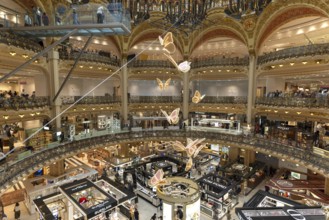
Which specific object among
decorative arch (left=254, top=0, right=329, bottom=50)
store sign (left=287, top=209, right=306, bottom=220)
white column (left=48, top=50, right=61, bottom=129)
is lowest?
store sign (left=287, top=209, right=306, bottom=220)

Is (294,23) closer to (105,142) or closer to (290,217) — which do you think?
(290,217)

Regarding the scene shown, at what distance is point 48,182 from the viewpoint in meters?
16.0

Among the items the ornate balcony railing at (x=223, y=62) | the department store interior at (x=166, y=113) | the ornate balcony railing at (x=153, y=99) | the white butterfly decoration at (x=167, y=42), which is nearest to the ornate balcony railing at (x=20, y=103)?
the department store interior at (x=166, y=113)

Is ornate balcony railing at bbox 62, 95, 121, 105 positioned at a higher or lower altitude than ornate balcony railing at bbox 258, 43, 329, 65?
lower

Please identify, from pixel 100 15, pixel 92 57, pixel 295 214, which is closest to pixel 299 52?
pixel 295 214

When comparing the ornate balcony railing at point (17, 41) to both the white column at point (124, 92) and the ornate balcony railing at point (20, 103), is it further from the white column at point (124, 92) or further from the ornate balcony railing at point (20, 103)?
the white column at point (124, 92)

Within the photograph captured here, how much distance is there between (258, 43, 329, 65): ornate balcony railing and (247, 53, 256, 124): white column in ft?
5.35

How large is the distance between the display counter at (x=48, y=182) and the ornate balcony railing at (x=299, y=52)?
19116mm

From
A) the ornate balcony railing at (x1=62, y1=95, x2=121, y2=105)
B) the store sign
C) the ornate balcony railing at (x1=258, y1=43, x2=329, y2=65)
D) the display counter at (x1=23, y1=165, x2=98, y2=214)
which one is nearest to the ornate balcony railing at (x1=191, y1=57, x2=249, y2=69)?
the ornate balcony railing at (x1=258, y1=43, x2=329, y2=65)

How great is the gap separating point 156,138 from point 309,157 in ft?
43.8

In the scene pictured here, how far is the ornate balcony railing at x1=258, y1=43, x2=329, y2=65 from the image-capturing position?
1528cm

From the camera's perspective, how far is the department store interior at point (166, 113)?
11.3 metres

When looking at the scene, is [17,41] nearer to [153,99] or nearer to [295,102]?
[153,99]

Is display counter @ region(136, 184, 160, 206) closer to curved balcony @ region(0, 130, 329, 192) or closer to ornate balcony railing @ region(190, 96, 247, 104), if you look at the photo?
curved balcony @ region(0, 130, 329, 192)
